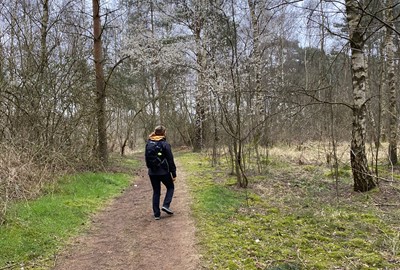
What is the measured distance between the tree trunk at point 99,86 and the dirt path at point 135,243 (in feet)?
15.9

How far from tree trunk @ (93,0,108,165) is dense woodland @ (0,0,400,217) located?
35mm

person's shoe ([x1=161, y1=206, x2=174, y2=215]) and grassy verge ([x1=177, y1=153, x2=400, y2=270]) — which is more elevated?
person's shoe ([x1=161, y1=206, x2=174, y2=215])

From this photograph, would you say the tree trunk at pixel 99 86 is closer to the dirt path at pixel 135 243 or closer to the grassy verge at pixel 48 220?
the grassy verge at pixel 48 220

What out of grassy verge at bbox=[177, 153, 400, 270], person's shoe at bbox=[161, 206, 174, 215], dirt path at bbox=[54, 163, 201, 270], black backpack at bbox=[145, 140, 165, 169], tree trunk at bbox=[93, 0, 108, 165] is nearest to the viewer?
grassy verge at bbox=[177, 153, 400, 270]

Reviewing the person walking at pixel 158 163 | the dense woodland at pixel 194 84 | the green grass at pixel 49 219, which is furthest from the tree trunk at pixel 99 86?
the person walking at pixel 158 163

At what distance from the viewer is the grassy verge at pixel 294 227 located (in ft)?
14.9

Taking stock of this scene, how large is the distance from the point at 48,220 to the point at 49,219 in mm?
51

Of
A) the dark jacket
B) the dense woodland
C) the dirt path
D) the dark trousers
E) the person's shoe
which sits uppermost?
the dense woodland

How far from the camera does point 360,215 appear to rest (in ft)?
20.2

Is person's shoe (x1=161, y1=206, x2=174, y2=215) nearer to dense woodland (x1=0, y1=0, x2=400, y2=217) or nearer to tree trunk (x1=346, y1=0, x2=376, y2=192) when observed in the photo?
dense woodland (x1=0, y1=0, x2=400, y2=217)

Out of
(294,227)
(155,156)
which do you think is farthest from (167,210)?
(294,227)

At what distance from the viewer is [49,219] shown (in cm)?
616

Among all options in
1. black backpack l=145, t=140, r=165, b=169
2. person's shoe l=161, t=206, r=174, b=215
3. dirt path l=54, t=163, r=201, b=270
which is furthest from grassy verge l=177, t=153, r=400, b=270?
black backpack l=145, t=140, r=165, b=169

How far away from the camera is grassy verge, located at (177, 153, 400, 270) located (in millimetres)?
4543
